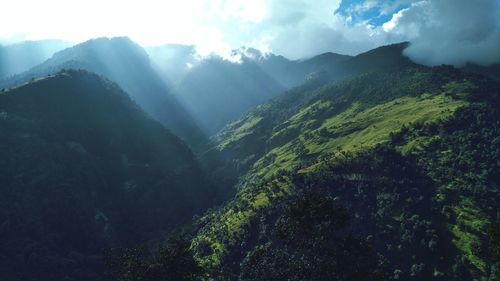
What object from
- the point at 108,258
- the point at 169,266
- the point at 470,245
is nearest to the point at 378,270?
the point at 169,266

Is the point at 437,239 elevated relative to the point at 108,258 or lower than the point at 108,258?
lower

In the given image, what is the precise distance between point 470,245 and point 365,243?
124099 mm

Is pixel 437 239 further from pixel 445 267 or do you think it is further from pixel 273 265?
pixel 273 265

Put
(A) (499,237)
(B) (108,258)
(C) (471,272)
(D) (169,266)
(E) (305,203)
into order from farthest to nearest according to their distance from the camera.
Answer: (C) (471,272), (B) (108,258), (D) (169,266), (E) (305,203), (A) (499,237)

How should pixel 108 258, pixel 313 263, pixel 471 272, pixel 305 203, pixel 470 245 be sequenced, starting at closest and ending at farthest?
pixel 313 263 < pixel 305 203 < pixel 108 258 < pixel 471 272 < pixel 470 245

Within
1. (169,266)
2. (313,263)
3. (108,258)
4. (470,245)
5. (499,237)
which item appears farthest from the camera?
(470,245)

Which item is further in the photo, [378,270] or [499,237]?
[378,270]

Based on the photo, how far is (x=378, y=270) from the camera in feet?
293

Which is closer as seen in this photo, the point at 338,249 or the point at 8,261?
the point at 338,249

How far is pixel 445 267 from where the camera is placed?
603ft

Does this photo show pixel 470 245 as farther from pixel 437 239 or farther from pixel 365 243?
pixel 365 243

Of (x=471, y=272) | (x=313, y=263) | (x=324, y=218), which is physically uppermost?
(x=324, y=218)

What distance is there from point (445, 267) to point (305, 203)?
4780 inches

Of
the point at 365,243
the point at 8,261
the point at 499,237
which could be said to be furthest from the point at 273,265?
the point at 8,261
